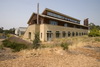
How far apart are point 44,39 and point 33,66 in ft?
58.7

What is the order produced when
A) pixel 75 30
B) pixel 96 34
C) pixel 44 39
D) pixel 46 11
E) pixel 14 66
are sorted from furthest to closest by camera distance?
pixel 75 30
pixel 96 34
pixel 46 11
pixel 44 39
pixel 14 66

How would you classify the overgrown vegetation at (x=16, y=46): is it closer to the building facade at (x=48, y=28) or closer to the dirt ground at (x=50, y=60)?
the dirt ground at (x=50, y=60)

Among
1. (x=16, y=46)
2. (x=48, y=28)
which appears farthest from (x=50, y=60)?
(x=48, y=28)

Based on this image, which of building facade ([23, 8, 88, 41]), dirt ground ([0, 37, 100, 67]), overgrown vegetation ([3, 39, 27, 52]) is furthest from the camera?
building facade ([23, 8, 88, 41])

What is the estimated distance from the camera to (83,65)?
243 inches

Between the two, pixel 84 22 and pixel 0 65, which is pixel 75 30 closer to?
pixel 84 22

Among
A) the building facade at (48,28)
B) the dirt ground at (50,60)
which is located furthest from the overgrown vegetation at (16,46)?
the building facade at (48,28)

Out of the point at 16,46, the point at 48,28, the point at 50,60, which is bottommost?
the point at 50,60

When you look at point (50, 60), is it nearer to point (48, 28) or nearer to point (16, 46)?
point (16, 46)

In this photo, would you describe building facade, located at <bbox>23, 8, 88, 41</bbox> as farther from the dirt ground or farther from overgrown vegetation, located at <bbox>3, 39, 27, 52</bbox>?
the dirt ground

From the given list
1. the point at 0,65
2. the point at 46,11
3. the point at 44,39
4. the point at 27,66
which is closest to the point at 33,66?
the point at 27,66

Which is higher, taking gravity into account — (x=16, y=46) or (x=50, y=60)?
(x=16, y=46)

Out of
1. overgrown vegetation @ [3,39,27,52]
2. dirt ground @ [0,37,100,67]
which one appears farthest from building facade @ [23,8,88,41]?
dirt ground @ [0,37,100,67]

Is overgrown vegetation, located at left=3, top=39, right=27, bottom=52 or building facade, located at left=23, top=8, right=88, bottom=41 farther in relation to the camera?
building facade, located at left=23, top=8, right=88, bottom=41
